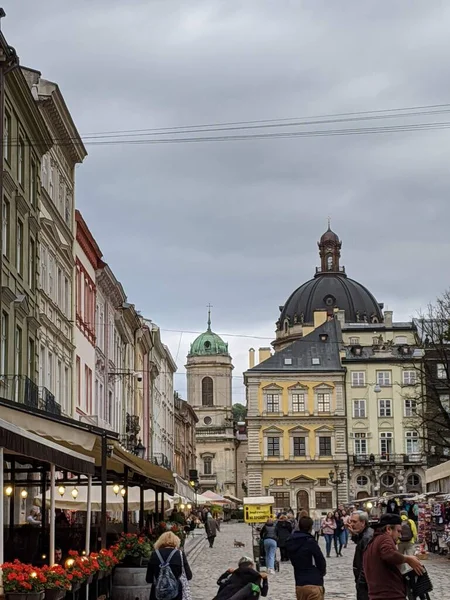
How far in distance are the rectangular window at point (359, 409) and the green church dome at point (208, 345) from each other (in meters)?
63.2

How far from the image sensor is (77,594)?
16922 mm

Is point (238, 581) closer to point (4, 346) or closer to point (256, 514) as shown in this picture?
point (4, 346)

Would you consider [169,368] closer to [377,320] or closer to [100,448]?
[377,320]

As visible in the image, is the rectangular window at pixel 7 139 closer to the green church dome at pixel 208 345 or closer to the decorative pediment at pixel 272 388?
the decorative pediment at pixel 272 388

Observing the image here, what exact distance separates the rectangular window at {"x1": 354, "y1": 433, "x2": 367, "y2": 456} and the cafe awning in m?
95.1

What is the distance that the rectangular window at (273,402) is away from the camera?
11075 cm

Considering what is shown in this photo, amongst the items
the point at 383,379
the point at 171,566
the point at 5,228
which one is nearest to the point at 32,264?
the point at 5,228

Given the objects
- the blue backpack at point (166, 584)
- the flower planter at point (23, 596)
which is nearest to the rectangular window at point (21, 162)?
the blue backpack at point (166, 584)

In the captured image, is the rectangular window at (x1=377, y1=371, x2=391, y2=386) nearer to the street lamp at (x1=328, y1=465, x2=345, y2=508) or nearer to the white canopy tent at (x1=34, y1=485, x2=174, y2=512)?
the street lamp at (x1=328, y1=465, x2=345, y2=508)

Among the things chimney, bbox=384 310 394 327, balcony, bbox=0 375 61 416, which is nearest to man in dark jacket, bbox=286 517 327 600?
balcony, bbox=0 375 61 416

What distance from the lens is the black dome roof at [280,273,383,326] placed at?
139125 millimetres

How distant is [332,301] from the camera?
140m

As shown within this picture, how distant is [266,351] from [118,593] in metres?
105

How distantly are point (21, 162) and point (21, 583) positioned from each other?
2142 centimetres
